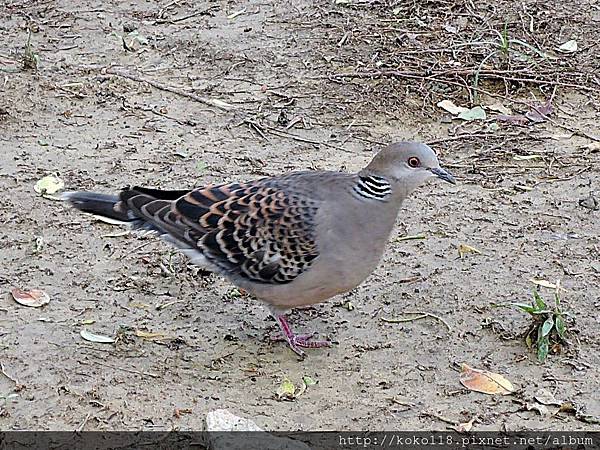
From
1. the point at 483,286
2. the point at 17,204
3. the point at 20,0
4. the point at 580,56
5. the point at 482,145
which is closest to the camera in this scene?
the point at 483,286

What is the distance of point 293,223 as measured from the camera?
4.68 metres

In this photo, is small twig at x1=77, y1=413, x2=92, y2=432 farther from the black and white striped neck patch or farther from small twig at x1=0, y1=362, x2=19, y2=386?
the black and white striped neck patch

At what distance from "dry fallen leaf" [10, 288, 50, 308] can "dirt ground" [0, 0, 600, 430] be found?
0.04 meters

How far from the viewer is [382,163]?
15.4 feet

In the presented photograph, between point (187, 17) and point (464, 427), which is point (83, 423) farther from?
point (187, 17)

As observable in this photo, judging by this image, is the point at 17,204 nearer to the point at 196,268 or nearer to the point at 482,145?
the point at 196,268

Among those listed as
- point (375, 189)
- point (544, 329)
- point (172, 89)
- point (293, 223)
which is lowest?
point (172, 89)

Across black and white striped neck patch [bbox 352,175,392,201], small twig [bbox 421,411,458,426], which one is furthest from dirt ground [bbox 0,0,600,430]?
black and white striped neck patch [bbox 352,175,392,201]

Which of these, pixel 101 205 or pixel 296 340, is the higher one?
pixel 101 205

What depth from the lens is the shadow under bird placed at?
4.62 meters

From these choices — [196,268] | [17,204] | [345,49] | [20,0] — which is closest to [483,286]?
[196,268]

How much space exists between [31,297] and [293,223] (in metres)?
1.34

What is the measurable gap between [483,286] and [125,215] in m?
1.79

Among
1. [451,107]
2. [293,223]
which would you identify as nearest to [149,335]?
[293,223]
